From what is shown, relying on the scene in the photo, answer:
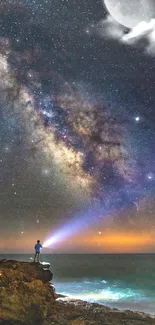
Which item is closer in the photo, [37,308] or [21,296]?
[21,296]

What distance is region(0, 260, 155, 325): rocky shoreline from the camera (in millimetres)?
19609

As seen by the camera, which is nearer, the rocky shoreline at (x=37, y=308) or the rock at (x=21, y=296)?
the rock at (x=21, y=296)

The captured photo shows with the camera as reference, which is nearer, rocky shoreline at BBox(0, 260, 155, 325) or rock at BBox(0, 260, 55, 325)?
rock at BBox(0, 260, 55, 325)

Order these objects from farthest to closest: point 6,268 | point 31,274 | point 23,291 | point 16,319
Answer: point 31,274, point 6,268, point 23,291, point 16,319

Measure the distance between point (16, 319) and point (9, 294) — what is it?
1706 mm

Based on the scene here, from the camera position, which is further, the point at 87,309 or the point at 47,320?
the point at 87,309

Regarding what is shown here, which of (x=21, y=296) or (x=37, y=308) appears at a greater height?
(x=21, y=296)

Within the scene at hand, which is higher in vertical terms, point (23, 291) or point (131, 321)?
point (23, 291)

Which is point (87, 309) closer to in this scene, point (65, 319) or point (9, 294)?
point (65, 319)

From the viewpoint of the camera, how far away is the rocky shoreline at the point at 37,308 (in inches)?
772

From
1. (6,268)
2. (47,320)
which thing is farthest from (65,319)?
(6,268)

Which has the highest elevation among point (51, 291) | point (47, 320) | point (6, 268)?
point (6, 268)

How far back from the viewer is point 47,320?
785 inches

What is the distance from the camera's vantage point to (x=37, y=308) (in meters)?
20.8
